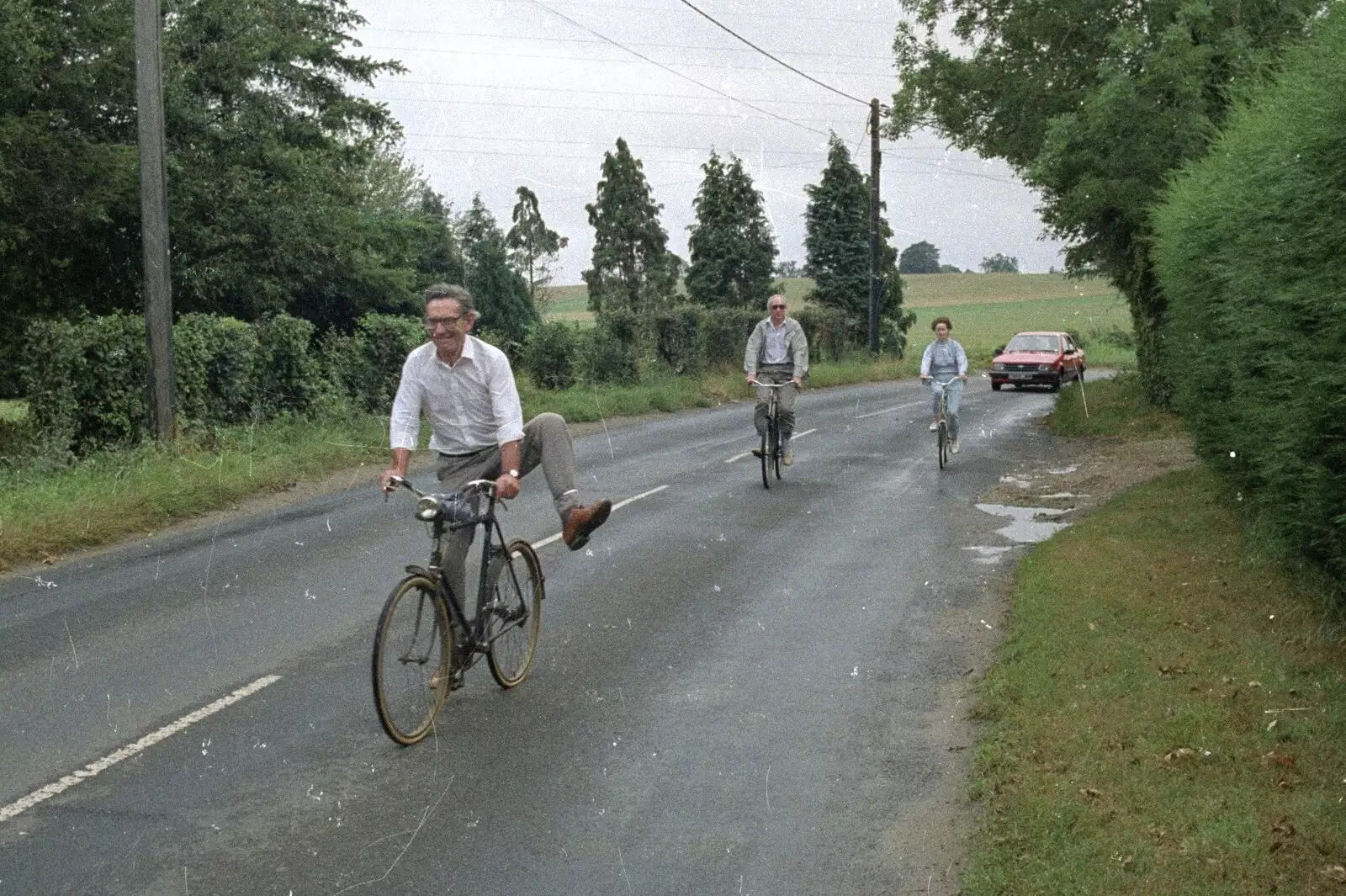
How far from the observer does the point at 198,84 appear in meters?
29.4

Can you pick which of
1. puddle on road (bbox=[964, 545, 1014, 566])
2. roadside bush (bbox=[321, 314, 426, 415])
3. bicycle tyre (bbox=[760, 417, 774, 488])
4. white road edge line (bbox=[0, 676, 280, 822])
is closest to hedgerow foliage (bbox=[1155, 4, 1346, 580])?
puddle on road (bbox=[964, 545, 1014, 566])

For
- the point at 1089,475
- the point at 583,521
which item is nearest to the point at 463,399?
the point at 583,521

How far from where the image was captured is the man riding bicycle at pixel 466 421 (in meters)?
6.80

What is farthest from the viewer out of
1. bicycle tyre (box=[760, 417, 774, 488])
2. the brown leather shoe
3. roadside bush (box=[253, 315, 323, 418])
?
roadside bush (box=[253, 315, 323, 418])

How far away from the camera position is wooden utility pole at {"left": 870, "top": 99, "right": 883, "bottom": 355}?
46156mm

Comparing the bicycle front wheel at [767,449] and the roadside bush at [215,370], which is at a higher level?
the roadside bush at [215,370]

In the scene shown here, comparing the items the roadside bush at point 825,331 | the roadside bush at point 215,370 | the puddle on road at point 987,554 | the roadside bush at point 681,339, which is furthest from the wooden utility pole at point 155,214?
the roadside bush at point 825,331

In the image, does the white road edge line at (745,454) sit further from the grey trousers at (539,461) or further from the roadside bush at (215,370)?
the grey trousers at (539,461)

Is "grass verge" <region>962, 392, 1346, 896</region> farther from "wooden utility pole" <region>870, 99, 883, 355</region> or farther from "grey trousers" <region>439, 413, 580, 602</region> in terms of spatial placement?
"wooden utility pole" <region>870, 99, 883, 355</region>

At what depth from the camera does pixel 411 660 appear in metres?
6.45

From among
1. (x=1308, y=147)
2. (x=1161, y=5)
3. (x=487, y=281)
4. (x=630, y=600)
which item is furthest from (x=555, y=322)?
(x=487, y=281)

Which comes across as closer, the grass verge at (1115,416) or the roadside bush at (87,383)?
the roadside bush at (87,383)

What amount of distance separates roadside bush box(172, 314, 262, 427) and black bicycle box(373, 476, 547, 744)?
417 inches

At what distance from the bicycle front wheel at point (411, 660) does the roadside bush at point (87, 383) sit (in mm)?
10316
